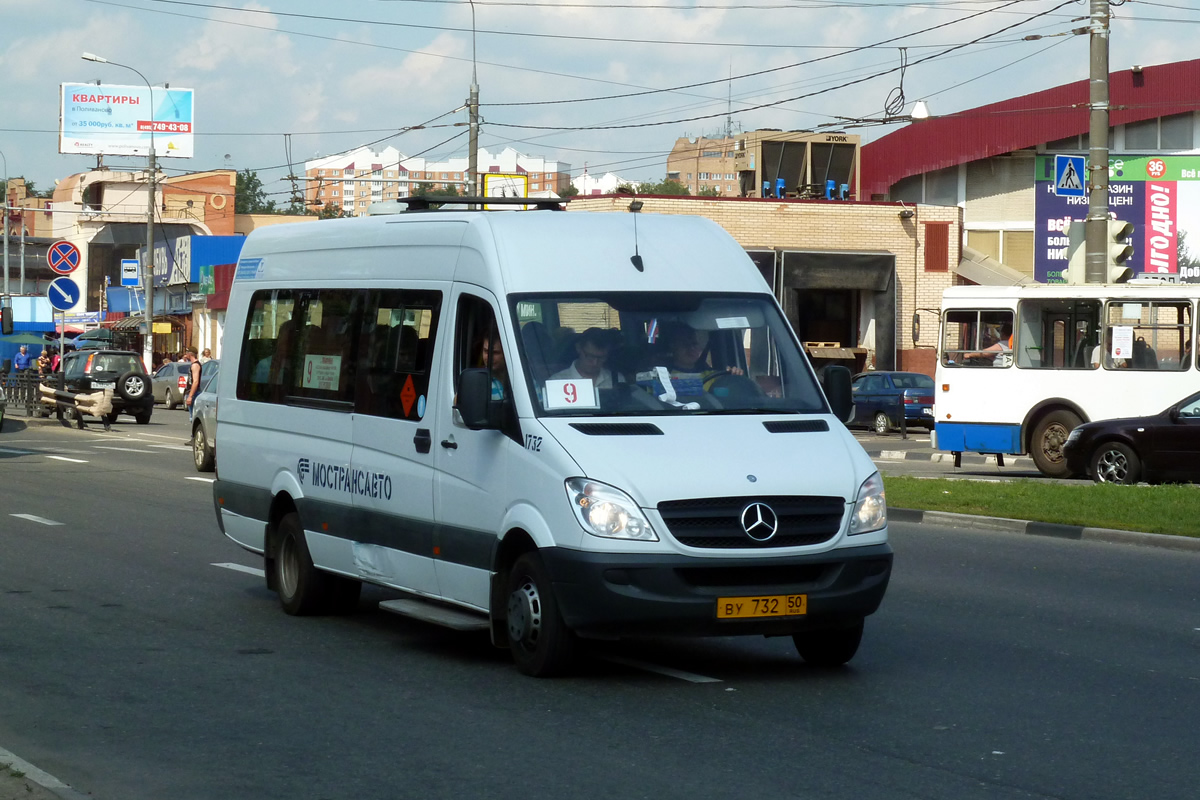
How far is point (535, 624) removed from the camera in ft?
25.7

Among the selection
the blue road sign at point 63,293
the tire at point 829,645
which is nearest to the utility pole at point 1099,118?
the tire at point 829,645

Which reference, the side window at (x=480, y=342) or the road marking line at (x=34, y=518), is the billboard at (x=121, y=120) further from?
the side window at (x=480, y=342)

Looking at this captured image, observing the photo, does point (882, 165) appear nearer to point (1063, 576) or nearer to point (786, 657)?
point (1063, 576)

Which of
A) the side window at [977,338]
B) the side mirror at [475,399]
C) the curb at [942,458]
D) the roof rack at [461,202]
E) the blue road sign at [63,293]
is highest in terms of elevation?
the blue road sign at [63,293]

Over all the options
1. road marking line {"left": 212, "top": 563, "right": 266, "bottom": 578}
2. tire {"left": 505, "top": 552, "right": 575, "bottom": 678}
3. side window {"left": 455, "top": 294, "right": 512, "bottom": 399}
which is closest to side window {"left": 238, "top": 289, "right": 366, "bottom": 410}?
side window {"left": 455, "top": 294, "right": 512, "bottom": 399}

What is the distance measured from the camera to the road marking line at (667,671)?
793 cm

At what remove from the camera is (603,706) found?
7320mm

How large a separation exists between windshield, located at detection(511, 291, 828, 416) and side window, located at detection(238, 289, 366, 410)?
1.83 metres

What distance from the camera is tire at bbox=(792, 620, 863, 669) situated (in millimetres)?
8172

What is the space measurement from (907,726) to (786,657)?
174 centimetres

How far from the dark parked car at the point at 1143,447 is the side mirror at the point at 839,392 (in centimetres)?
1218

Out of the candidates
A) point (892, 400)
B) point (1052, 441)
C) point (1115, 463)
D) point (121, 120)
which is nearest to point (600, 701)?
point (1115, 463)

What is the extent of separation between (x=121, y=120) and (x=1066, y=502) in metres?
69.5

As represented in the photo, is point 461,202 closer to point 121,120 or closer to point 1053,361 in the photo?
point 1053,361
